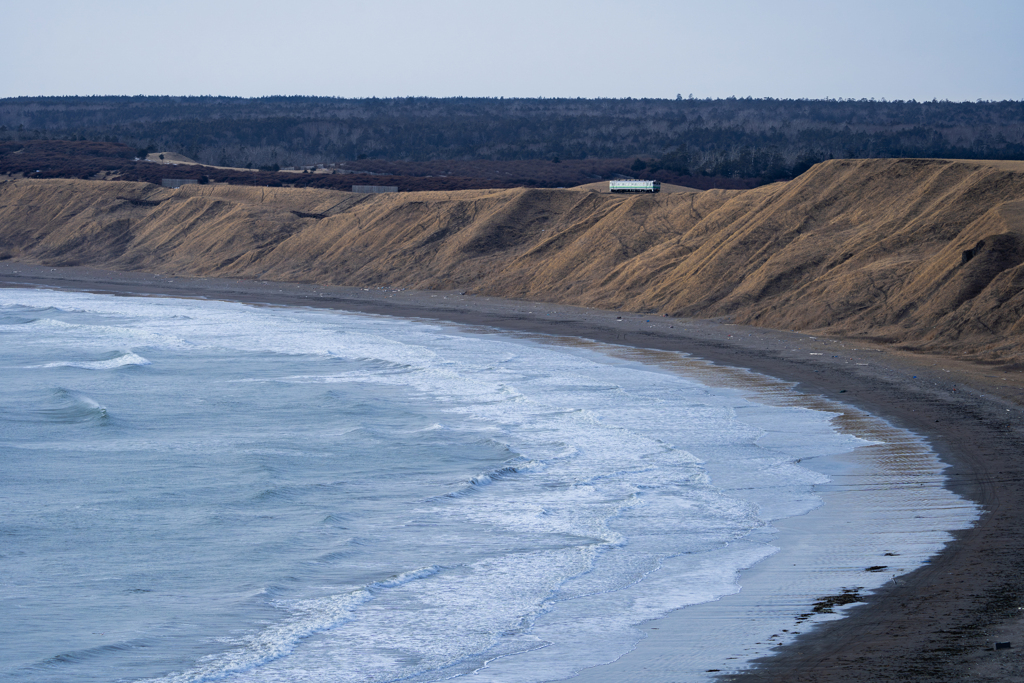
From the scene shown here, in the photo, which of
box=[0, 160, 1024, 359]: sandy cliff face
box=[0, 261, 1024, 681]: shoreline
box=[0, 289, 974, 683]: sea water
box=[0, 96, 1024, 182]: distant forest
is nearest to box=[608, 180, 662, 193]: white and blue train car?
box=[0, 160, 1024, 359]: sandy cliff face

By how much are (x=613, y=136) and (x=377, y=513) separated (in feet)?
413

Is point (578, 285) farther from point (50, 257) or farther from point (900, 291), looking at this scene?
point (50, 257)

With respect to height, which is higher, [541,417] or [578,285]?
[578,285]

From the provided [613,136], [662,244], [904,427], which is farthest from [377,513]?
[613,136]

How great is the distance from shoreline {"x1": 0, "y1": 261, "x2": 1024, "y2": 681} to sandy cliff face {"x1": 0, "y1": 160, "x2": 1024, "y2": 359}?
190 cm

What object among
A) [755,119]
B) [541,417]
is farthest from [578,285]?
[755,119]

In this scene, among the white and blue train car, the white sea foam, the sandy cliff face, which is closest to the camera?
the white sea foam

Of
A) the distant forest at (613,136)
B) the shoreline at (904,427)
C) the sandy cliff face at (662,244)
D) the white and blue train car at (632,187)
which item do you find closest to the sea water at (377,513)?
the shoreline at (904,427)

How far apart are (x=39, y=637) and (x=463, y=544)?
5218 mm

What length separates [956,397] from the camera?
22.9 metres

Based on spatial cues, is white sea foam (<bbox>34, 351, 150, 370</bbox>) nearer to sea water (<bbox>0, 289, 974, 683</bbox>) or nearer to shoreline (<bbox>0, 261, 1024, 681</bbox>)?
sea water (<bbox>0, 289, 974, 683</bbox>)

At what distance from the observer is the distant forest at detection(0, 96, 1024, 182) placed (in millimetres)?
100188

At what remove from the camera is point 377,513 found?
15.7 metres

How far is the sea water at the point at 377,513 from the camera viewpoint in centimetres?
1078
